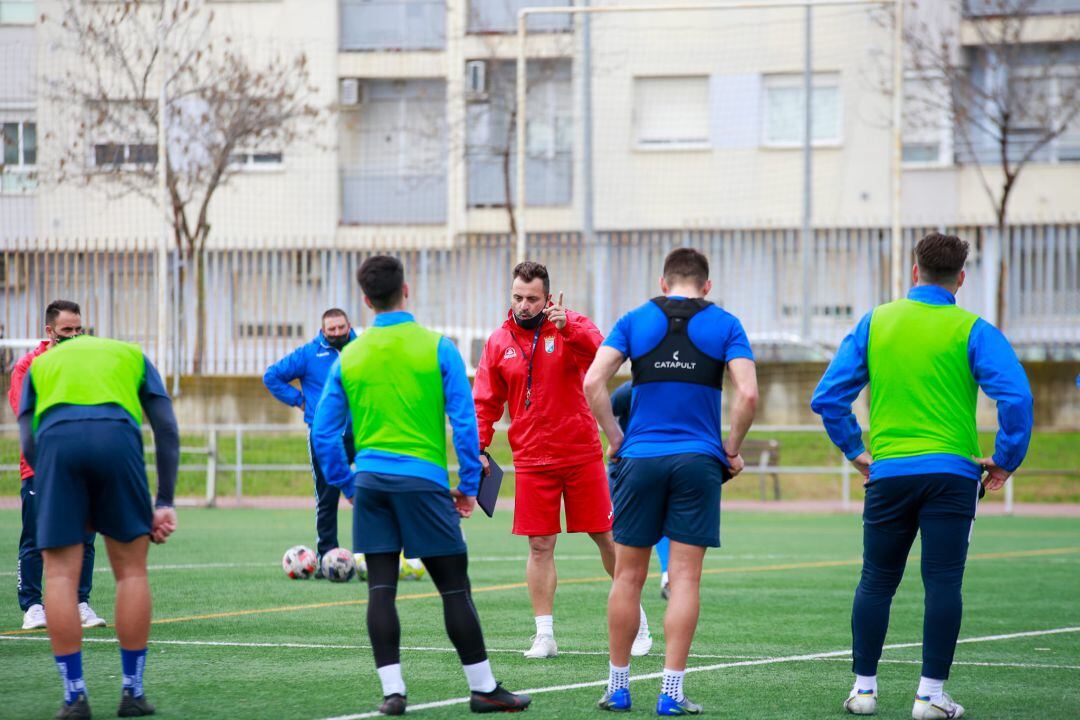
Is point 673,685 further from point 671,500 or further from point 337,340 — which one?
point 337,340

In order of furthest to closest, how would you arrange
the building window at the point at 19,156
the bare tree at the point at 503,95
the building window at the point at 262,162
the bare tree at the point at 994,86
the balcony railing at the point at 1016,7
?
the building window at the point at 262,162 → the bare tree at the point at 503,95 → the balcony railing at the point at 1016,7 → the bare tree at the point at 994,86 → the building window at the point at 19,156

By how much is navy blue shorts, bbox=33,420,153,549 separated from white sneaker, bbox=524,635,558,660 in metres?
2.66

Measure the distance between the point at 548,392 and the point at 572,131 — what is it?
74.4ft

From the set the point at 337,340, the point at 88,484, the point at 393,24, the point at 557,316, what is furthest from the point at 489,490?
the point at 393,24

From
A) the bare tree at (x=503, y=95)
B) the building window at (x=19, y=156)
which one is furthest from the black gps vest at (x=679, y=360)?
the bare tree at (x=503, y=95)

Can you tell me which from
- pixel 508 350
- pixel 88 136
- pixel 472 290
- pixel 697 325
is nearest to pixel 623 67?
pixel 472 290

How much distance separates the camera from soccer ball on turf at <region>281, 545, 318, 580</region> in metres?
13.0

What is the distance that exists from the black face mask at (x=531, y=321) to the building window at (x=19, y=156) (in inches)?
774

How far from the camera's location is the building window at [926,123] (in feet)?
98.1

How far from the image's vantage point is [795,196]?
1174 inches

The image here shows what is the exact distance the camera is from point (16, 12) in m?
32.8

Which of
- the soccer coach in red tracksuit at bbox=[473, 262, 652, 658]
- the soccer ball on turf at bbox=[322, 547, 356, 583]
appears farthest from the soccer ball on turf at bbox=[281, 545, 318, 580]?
the soccer coach in red tracksuit at bbox=[473, 262, 652, 658]

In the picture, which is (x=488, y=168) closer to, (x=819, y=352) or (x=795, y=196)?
(x=795, y=196)

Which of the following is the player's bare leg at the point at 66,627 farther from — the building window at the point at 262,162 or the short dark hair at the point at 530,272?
the building window at the point at 262,162
